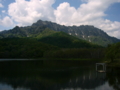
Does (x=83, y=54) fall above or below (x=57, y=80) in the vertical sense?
above

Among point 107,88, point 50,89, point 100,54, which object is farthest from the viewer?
point 100,54

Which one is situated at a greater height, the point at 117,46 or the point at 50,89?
the point at 117,46

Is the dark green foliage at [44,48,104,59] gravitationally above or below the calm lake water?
above

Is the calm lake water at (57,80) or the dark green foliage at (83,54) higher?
the dark green foliage at (83,54)

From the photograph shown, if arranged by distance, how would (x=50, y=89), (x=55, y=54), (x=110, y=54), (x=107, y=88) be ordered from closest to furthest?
1. (x=50, y=89)
2. (x=107, y=88)
3. (x=110, y=54)
4. (x=55, y=54)

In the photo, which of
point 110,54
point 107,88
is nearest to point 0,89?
point 107,88

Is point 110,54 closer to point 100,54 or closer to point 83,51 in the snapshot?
point 100,54

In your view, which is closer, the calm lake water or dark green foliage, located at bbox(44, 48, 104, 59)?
the calm lake water

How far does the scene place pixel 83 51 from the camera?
7313 inches

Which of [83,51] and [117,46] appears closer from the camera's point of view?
[117,46]

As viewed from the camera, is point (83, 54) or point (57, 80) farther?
point (83, 54)

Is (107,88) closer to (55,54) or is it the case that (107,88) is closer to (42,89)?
(42,89)

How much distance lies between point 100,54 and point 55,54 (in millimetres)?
60603

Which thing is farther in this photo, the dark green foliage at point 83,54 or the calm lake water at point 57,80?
the dark green foliage at point 83,54
